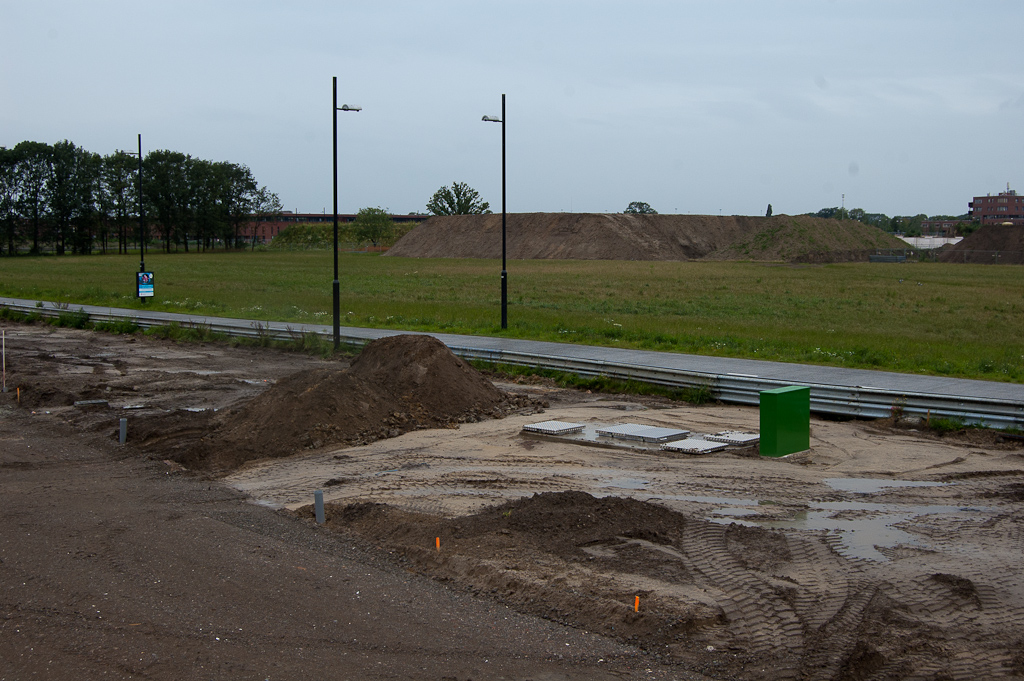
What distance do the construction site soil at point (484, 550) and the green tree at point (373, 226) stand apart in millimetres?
123641

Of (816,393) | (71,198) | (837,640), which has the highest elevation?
(71,198)

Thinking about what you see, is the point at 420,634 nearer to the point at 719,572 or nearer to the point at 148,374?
the point at 719,572

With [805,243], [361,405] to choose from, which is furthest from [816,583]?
[805,243]

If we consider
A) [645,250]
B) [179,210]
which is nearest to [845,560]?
[645,250]

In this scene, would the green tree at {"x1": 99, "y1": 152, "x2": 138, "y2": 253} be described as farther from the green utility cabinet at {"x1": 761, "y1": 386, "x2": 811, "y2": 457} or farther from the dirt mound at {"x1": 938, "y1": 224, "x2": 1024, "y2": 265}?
the green utility cabinet at {"x1": 761, "y1": 386, "x2": 811, "y2": 457}

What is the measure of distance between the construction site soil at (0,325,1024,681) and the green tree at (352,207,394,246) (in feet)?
406

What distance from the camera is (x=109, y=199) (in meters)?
116

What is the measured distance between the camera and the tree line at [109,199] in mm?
108938

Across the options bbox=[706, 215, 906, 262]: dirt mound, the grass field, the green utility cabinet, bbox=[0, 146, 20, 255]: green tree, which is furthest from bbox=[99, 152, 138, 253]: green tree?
the green utility cabinet

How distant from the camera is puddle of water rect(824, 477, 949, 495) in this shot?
971 centimetres

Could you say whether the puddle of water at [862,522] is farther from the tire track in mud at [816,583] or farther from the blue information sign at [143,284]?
the blue information sign at [143,284]

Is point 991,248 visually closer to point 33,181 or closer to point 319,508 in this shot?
point 319,508

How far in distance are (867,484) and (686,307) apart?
77.4 ft

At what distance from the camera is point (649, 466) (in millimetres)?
10867
